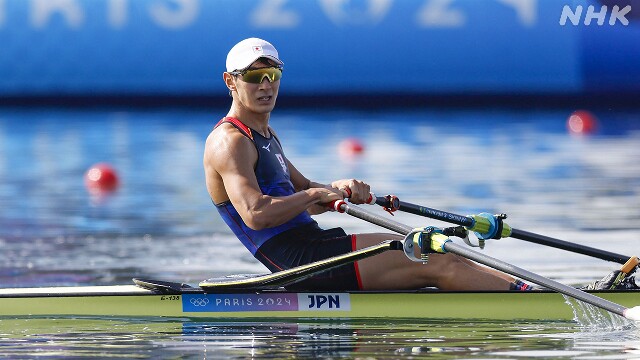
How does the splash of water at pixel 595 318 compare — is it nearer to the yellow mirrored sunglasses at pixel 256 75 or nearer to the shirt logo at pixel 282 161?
the shirt logo at pixel 282 161

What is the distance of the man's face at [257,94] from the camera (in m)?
8.22

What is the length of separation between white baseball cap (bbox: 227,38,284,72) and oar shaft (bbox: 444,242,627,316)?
167 cm

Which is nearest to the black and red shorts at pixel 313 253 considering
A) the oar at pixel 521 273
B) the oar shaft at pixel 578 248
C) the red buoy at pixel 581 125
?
the oar at pixel 521 273

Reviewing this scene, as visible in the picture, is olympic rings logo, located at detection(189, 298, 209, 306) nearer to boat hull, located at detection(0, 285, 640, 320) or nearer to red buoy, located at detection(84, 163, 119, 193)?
boat hull, located at detection(0, 285, 640, 320)

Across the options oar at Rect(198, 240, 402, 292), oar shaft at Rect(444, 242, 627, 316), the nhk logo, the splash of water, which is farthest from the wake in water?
the nhk logo

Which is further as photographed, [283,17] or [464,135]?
[283,17]

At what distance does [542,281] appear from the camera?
7.34 metres

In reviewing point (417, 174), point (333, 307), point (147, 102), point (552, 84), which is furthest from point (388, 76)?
point (333, 307)

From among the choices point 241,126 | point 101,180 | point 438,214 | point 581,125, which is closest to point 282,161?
point 241,126

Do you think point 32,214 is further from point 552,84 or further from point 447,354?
Result: point 552,84

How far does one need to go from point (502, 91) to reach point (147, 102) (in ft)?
29.3

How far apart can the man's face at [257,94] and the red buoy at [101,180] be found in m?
9.43

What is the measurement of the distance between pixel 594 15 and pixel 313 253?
24.0 m

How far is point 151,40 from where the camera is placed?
106 ft
